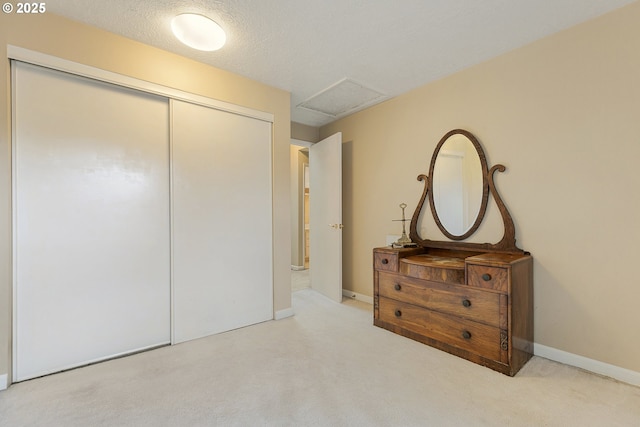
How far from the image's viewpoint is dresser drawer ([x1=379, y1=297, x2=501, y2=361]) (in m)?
2.02

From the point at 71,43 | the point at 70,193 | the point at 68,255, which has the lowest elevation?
the point at 68,255

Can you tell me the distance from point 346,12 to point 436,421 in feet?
8.34

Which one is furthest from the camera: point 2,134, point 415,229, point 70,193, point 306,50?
point 415,229

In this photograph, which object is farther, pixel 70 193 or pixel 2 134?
pixel 70 193

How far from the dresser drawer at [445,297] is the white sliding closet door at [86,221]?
2034 millimetres

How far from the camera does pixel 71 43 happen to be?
2.00 meters

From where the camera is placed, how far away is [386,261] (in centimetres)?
276

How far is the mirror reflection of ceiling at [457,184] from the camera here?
8.49ft

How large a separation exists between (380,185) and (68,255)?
119 inches

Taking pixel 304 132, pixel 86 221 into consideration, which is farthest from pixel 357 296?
pixel 86 221

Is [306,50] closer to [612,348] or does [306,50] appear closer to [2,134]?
[2,134]

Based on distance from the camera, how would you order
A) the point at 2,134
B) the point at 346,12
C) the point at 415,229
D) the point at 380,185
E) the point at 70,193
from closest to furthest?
Result: the point at 2,134, the point at 346,12, the point at 70,193, the point at 415,229, the point at 380,185

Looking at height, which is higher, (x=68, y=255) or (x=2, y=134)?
(x=2, y=134)

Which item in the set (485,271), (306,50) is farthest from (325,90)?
(485,271)
